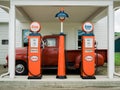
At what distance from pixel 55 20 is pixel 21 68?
5907 millimetres

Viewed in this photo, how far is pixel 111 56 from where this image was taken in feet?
38.8

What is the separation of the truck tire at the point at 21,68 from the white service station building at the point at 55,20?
3.02 ft

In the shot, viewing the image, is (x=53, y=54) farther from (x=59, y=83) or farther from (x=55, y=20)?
(x=55, y=20)

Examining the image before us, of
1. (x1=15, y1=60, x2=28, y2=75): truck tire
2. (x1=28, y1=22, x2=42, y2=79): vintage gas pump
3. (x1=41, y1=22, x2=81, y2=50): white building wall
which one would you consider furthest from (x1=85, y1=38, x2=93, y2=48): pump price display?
(x1=41, y1=22, x2=81, y2=50): white building wall

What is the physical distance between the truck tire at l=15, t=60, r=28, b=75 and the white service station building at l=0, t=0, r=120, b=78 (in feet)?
3.02

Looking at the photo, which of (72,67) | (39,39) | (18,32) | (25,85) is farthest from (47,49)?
(18,32)

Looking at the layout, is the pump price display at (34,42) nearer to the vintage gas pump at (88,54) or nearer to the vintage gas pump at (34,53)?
the vintage gas pump at (34,53)

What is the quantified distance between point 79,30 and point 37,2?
8.14 metres

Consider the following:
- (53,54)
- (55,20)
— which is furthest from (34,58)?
(55,20)

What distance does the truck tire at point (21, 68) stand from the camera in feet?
44.6

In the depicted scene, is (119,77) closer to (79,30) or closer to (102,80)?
(102,80)

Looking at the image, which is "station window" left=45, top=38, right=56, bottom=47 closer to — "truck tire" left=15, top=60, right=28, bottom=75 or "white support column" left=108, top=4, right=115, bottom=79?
"truck tire" left=15, top=60, right=28, bottom=75

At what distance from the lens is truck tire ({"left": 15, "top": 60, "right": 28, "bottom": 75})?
1360cm

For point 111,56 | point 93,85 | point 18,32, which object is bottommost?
point 93,85
